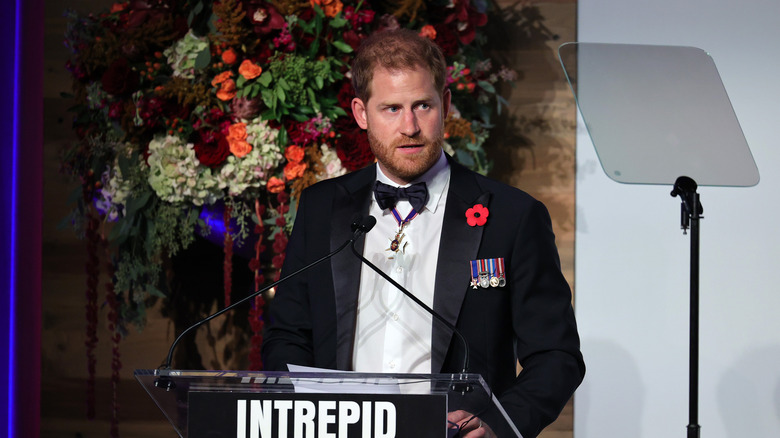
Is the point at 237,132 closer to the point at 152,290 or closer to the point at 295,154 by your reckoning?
the point at 295,154

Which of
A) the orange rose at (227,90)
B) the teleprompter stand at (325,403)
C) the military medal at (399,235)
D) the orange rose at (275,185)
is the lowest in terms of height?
the teleprompter stand at (325,403)

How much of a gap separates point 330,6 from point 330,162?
483mm

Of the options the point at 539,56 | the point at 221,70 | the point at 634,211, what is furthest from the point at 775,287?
the point at 221,70

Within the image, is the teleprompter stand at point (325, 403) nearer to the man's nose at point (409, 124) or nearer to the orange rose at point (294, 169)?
the man's nose at point (409, 124)

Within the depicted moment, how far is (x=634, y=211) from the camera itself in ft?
10.2

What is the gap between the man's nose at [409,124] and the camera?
188 centimetres

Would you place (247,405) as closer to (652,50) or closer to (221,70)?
(652,50)

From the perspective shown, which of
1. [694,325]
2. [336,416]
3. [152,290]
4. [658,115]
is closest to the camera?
[336,416]

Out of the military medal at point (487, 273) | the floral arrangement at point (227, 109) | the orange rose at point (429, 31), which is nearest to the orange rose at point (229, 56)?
the floral arrangement at point (227, 109)

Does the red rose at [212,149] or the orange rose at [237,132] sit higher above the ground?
the orange rose at [237,132]

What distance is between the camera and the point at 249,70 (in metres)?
2.65

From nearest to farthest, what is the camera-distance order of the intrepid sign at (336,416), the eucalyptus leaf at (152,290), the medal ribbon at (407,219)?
the intrepid sign at (336,416) < the medal ribbon at (407,219) < the eucalyptus leaf at (152,290)

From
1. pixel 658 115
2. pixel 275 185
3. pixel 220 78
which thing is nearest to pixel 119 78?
pixel 220 78

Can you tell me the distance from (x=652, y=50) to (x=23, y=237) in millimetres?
2248
